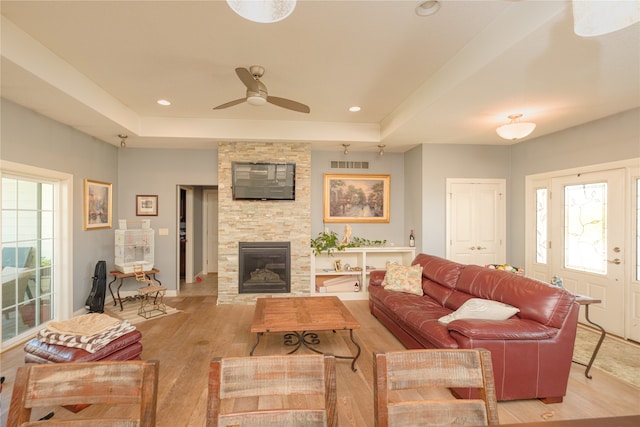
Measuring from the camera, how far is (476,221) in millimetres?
5258

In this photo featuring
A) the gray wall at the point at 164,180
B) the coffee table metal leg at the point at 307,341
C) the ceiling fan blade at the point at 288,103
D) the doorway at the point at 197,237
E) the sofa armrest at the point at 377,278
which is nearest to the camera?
the coffee table metal leg at the point at 307,341

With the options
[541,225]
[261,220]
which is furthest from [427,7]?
[541,225]

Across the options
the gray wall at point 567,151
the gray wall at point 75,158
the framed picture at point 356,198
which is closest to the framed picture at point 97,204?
the gray wall at point 75,158

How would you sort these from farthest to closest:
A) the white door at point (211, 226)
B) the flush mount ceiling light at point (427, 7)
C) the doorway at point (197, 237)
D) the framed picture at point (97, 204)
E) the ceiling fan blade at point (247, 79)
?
1. the white door at point (211, 226)
2. the doorway at point (197, 237)
3. the framed picture at point (97, 204)
4. the ceiling fan blade at point (247, 79)
5. the flush mount ceiling light at point (427, 7)

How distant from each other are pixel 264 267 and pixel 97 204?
280cm

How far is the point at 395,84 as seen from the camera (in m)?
3.52

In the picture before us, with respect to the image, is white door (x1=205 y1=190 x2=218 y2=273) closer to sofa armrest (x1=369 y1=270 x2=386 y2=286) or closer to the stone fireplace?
the stone fireplace

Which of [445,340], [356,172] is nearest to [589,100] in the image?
[445,340]

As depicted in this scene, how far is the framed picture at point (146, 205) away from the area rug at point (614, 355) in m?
6.21

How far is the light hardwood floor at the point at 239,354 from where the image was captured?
7.30 ft

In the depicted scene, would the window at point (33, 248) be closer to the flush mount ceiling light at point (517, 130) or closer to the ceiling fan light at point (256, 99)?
the ceiling fan light at point (256, 99)

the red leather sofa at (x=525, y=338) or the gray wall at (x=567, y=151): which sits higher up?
the gray wall at (x=567, y=151)

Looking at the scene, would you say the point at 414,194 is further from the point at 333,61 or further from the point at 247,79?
the point at 247,79

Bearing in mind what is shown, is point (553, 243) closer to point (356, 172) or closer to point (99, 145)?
point (356, 172)
